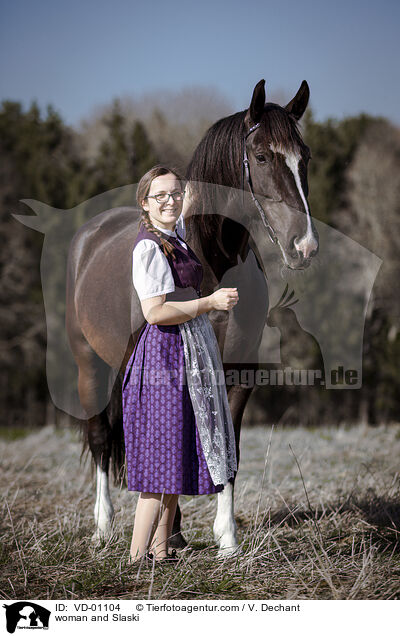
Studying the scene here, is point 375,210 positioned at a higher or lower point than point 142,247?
higher

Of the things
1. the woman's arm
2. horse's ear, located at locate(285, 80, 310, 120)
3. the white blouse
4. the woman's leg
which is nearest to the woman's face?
the white blouse

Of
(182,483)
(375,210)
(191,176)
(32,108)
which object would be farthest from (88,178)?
(182,483)

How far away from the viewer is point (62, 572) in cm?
215

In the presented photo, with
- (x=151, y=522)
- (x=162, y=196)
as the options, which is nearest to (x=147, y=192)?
(x=162, y=196)

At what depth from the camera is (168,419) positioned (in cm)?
195

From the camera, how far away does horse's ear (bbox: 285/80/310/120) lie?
7.61 ft

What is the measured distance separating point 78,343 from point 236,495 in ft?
4.57

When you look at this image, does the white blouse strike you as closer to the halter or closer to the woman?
the woman

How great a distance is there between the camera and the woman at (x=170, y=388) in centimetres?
193

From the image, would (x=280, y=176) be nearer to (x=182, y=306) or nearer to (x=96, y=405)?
(x=182, y=306)

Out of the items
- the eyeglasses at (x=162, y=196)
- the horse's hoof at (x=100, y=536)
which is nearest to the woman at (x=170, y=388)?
the eyeglasses at (x=162, y=196)

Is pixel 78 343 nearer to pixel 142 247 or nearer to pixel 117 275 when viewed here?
pixel 117 275

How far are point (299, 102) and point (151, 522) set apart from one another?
179 centimetres

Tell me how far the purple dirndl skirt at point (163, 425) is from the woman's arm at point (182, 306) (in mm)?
113
